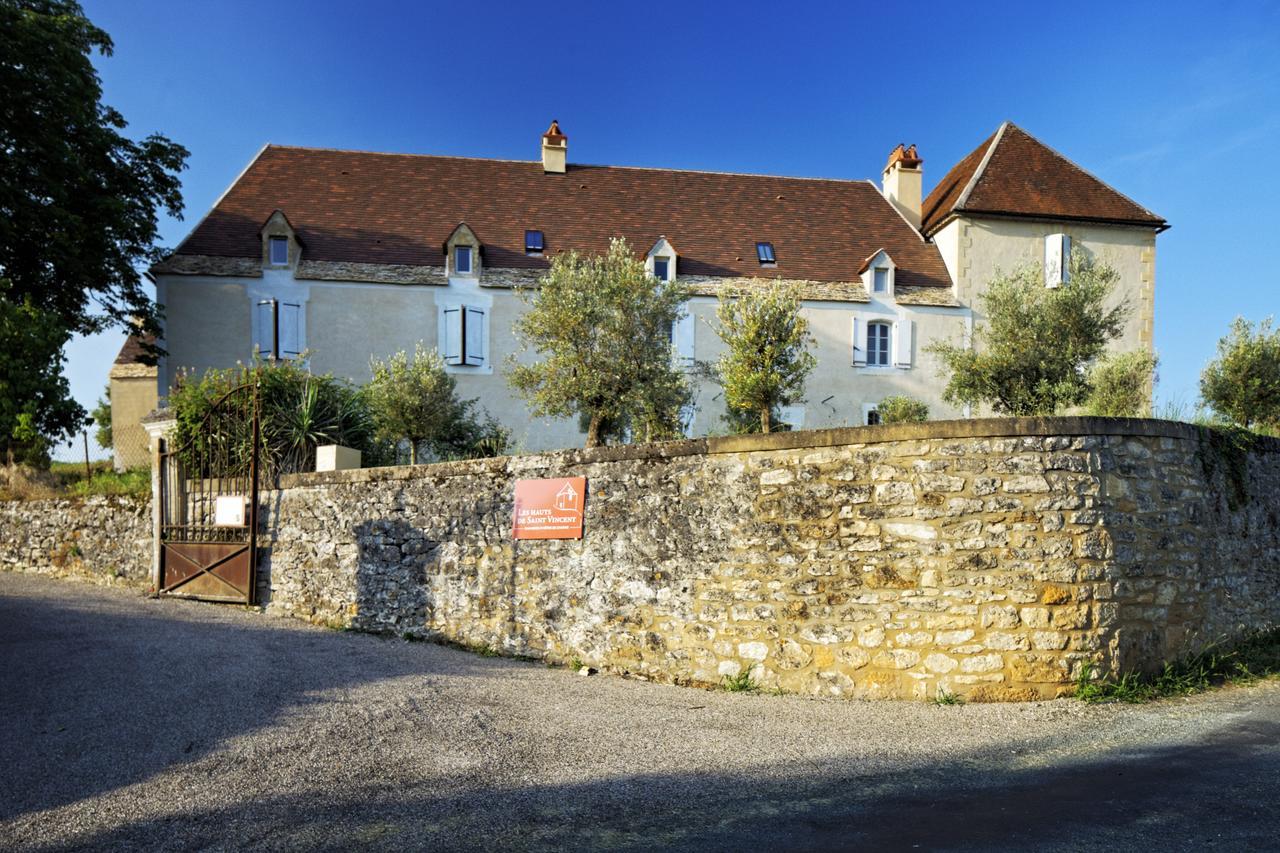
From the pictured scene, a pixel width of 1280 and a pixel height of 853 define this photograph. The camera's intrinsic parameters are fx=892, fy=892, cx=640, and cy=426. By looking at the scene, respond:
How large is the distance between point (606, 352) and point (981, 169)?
16.3m

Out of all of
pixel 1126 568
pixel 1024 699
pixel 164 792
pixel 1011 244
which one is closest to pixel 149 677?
pixel 164 792

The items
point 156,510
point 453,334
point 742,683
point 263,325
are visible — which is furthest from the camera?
point 453,334

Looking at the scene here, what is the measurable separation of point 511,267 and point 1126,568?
21.2 meters

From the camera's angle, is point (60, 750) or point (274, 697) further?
point (274, 697)

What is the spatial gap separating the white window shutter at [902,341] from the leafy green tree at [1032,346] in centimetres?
1077

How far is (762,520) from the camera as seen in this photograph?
309 inches

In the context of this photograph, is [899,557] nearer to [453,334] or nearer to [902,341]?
[453,334]

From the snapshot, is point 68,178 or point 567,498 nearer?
point 567,498

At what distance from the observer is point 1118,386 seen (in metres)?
14.5

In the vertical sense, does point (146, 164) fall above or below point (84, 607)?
above

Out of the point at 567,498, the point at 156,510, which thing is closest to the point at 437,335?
the point at 156,510

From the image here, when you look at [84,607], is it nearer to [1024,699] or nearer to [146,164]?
[1024,699]

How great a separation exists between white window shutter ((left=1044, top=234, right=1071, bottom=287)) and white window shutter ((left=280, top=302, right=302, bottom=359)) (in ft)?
71.3

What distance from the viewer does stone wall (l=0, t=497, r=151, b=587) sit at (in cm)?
1348
